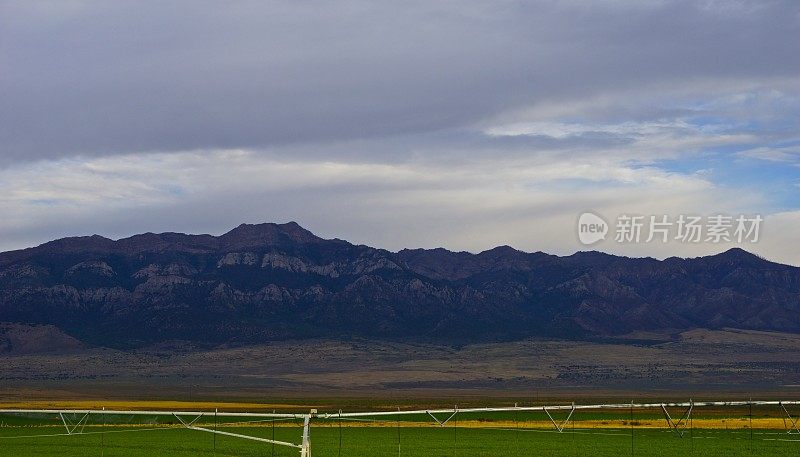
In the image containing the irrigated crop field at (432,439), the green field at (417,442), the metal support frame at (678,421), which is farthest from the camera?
the irrigated crop field at (432,439)

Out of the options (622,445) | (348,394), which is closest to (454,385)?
(348,394)

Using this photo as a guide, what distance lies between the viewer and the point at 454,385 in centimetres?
19262

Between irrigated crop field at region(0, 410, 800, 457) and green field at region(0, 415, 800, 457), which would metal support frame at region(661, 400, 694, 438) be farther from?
green field at region(0, 415, 800, 457)

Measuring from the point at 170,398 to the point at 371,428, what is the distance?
7177 centimetres

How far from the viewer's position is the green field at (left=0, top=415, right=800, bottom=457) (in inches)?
2222

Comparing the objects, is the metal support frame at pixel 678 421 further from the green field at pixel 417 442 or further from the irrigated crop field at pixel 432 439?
the green field at pixel 417 442

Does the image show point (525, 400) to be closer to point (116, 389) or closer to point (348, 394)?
point (348, 394)

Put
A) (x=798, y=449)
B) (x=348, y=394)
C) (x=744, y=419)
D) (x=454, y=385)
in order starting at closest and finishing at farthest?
(x=798, y=449)
(x=744, y=419)
(x=348, y=394)
(x=454, y=385)

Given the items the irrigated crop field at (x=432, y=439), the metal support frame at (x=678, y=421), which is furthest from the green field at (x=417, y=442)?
the metal support frame at (x=678, y=421)

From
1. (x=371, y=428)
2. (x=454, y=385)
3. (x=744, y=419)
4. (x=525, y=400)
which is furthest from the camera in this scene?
(x=454, y=385)

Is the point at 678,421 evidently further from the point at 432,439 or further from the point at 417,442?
the point at 432,439

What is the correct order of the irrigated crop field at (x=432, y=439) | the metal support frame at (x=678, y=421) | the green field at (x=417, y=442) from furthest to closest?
the irrigated crop field at (x=432, y=439) < the green field at (x=417, y=442) < the metal support frame at (x=678, y=421)

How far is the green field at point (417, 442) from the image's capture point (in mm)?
56438

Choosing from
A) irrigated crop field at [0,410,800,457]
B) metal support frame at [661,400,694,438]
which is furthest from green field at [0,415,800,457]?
metal support frame at [661,400,694,438]
